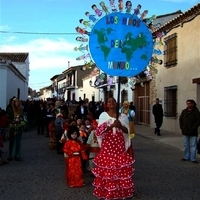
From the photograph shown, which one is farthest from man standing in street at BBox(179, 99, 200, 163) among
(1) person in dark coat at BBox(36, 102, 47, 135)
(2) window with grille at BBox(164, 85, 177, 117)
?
(1) person in dark coat at BBox(36, 102, 47, 135)

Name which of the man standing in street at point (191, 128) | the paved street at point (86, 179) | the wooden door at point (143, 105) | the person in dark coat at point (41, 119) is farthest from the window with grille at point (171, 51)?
the man standing in street at point (191, 128)

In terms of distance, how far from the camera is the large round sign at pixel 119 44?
5.97 metres

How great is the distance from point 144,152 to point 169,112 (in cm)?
725

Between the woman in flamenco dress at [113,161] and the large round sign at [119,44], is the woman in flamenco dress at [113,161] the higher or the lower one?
the lower one

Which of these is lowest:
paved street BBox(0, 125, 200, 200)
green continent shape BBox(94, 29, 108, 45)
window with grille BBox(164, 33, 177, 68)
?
paved street BBox(0, 125, 200, 200)

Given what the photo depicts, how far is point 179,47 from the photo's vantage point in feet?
55.1

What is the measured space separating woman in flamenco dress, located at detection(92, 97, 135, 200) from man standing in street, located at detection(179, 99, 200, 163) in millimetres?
4106

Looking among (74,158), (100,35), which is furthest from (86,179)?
(100,35)

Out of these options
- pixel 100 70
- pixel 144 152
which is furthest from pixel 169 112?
pixel 100 70

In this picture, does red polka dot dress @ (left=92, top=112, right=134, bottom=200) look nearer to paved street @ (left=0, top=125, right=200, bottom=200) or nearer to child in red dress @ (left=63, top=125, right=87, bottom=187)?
paved street @ (left=0, top=125, right=200, bottom=200)

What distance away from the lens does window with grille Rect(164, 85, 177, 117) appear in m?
17.6

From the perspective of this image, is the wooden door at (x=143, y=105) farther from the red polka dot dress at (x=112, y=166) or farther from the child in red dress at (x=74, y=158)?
the red polka dot dress at (x=112, y=166)

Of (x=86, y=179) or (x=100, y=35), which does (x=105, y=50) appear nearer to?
(x=100, y=35)

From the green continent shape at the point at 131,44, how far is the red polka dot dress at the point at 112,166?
1.24m
